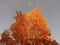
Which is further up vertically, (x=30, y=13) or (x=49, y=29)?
(x=30, y=13)

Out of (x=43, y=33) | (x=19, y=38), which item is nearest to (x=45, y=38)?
(x=43, y=33)

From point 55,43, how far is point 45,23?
516 cm

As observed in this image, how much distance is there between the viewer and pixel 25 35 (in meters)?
61.3

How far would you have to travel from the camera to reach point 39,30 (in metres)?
61.6

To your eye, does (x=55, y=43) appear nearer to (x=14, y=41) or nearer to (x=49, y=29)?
(x=49, y=29)

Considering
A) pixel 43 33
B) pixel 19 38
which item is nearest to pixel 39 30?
pixel 43 33

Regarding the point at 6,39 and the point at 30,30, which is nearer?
the point at 30,30

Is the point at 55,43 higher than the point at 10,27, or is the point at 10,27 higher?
the point at 10,27

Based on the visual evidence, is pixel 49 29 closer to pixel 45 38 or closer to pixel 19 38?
pixel 45 38

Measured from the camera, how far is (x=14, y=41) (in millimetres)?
62812

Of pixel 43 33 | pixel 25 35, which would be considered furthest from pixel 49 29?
pixel 25 35

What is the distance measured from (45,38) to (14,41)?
737cm

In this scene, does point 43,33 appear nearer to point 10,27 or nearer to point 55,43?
point 55,43

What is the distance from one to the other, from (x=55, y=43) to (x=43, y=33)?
3699 mm
